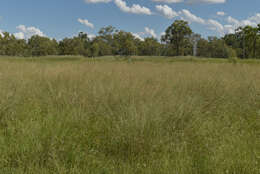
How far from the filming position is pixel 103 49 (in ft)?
180

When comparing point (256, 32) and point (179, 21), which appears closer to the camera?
point (256, 32)

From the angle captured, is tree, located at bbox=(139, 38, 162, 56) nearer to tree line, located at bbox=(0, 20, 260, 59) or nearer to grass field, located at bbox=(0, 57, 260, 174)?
tree line, located at bbox=(0, 20, 260, 59)

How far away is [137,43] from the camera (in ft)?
217

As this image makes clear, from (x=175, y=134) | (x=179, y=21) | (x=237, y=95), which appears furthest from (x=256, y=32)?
(x=175, y=134)

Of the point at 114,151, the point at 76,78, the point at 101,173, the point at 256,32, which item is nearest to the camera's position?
the point at 101,173

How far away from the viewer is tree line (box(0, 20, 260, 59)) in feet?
150

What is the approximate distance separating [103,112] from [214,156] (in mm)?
1730

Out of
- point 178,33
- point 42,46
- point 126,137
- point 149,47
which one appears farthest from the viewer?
point 149,47

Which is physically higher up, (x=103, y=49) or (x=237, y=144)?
(x=103, y=49)

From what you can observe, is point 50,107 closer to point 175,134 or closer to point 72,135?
point 72,135

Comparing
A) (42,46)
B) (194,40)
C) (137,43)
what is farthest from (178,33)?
(42,46)

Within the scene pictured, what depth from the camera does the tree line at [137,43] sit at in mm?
45750

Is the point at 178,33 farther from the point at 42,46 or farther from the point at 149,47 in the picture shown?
the point at 42,46

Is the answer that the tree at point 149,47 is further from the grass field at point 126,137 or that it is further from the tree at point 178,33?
the grass field at point 126,137
